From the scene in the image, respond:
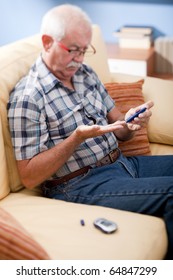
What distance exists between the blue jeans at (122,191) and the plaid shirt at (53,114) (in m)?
0.06

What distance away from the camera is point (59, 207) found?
5.26ft

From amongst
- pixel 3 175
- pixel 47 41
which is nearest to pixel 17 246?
pixel 3 175

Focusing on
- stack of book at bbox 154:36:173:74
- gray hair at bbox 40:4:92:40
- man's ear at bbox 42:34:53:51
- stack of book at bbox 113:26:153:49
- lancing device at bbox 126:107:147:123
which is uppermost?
gray hair at bbox 40:4:92:40

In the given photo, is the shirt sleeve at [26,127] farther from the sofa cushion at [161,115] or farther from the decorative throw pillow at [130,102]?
the sofa cushion at [161,115]

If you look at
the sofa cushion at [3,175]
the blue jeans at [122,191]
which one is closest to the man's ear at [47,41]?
the sofa cushion at [3,175]

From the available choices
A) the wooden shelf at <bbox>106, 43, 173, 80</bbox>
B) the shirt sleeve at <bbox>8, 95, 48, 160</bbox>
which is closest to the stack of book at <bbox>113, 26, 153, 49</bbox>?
the wooden shelf at <bbox>106, 43, 173, 80</bbox>

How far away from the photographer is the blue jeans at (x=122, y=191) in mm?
1562

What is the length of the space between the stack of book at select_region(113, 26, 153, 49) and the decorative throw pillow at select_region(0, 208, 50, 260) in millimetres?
2250

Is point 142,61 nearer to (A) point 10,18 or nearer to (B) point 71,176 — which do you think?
(A) point 10,18

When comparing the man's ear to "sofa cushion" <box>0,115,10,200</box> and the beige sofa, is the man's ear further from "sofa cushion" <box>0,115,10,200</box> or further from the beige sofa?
"sofa cushion" <box>0,115,10,200</box>

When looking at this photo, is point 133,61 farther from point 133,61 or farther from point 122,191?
point 122,191

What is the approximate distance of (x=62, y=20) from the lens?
1649 millimetres

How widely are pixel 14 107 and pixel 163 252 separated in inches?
28.2

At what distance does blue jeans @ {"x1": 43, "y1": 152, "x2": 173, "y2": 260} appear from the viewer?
156 cm
